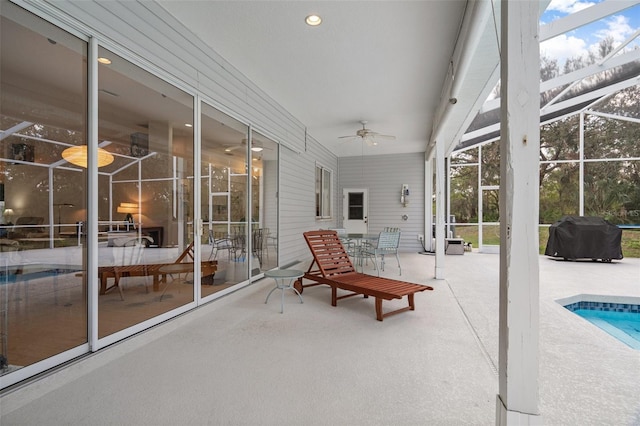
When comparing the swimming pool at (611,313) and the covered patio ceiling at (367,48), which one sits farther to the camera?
the swimming pool at (611,313)

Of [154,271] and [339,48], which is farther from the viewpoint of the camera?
[154,271]

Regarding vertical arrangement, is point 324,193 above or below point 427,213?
above

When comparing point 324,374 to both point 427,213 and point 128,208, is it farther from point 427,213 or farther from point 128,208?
point 427,213

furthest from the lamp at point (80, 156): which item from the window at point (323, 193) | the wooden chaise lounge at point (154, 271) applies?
the window at point (323, 193)

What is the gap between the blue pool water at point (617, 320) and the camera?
4367 millimetres

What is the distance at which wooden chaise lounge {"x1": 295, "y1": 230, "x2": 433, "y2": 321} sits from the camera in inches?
147

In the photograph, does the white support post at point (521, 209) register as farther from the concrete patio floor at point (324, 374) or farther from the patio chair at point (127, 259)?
the patio chair at point (127, 259)

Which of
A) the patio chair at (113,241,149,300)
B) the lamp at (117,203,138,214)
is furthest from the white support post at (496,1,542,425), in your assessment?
the lamp at (117,203,138,214)

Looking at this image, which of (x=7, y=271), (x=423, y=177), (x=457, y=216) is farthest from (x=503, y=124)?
(x=457, y=216)

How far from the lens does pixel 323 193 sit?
374 inches

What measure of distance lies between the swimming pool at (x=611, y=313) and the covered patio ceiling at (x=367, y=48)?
3.43m

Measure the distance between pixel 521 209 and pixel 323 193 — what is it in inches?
312

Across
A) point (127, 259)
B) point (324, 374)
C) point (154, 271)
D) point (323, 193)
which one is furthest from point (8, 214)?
point (323, 193)

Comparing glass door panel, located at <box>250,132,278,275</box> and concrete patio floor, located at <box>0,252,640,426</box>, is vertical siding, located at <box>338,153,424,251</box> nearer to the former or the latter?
glass door panel, located at <box>250,132,278,275</box>
